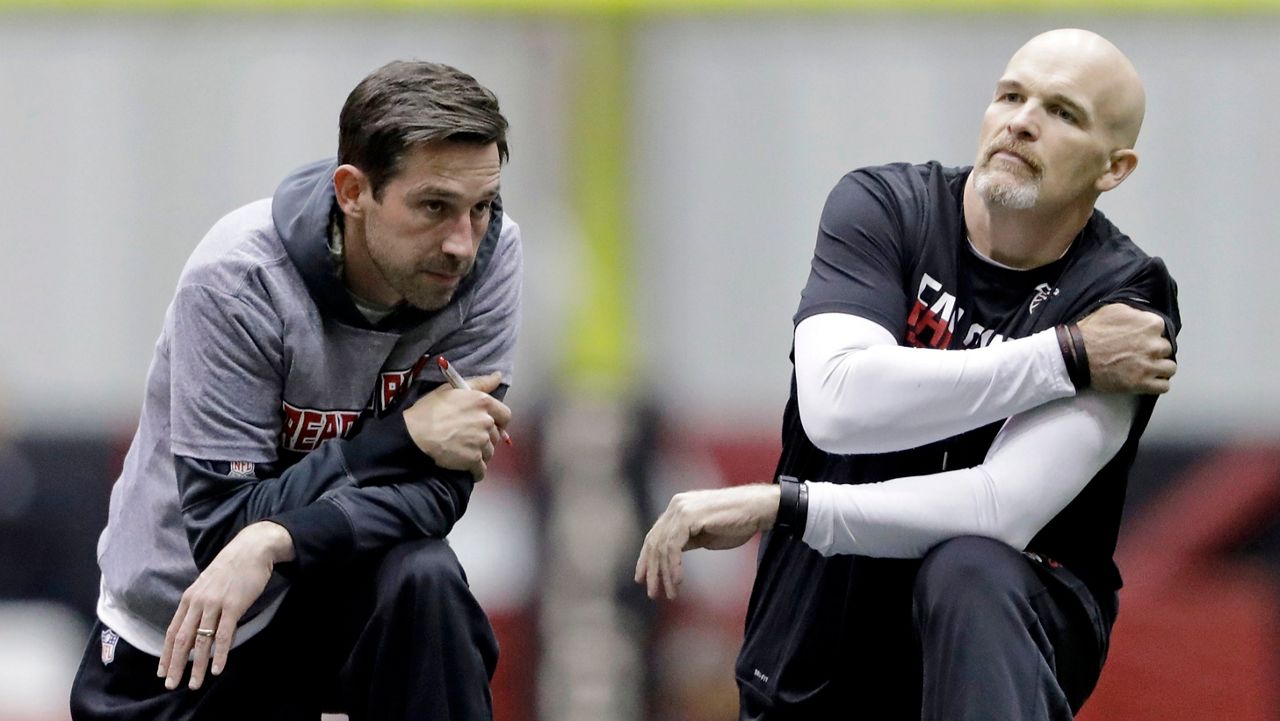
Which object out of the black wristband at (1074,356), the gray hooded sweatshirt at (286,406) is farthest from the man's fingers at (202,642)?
the black wristband at (1074,356)

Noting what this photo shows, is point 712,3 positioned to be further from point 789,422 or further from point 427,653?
point 427,653

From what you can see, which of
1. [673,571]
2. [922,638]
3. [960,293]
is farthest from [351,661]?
[960,293]

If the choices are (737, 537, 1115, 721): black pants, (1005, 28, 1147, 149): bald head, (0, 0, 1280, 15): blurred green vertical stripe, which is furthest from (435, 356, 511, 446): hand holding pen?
(0, 0, 1280, 15): blurred green vertical stripe

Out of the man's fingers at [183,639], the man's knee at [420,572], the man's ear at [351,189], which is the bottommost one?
the man's fingers at [183,639]

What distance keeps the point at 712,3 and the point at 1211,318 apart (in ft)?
4.84

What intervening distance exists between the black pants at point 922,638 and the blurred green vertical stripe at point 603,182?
203 centimetres

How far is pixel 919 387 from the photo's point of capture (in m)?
2.58

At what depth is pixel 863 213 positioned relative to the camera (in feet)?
9.17

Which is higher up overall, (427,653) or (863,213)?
(863,213)

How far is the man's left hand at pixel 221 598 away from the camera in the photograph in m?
2.48

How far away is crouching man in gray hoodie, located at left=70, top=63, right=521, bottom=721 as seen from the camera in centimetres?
254

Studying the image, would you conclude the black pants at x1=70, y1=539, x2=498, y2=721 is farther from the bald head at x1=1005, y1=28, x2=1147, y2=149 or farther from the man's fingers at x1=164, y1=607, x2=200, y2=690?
the bald head at x1=1005, y1=28, x2=1147, y2=149

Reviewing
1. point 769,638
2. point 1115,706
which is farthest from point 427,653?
point 1115,706

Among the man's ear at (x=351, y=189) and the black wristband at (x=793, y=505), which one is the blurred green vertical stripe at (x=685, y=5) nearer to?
the man's ear at (x=351, y=189)
